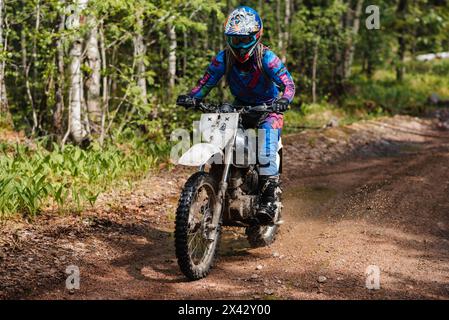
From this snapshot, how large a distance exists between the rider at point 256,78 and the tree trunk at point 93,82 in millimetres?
4288

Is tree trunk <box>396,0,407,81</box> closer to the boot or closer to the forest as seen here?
the forest

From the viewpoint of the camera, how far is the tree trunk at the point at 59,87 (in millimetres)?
9166

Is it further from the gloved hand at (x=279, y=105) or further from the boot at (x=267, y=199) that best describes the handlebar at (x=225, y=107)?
the boot at (x=267, y=199)

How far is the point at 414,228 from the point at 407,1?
67.6 ft

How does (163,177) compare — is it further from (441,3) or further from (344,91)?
(441,3)

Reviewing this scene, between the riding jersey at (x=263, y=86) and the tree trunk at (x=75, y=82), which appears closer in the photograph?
the riding jersey at (x=263, y=86)

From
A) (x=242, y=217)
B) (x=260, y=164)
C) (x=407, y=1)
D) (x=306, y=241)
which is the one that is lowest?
(x=306, y=241)

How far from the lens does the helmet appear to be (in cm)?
554

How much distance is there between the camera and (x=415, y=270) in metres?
5.40

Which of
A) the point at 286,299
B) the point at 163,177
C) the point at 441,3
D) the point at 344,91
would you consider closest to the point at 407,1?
the point at 441,3

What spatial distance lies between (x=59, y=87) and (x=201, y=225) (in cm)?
545

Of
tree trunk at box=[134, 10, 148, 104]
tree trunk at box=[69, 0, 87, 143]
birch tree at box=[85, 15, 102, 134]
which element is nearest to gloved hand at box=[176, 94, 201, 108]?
tree trunk at box=[134, 10, 148, 104]

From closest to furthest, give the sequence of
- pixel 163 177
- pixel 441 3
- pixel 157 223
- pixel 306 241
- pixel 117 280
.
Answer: pixel 117 280 → pixel 306 241 → pixel 157 223 → pixel 163 177 → pixel 441 3

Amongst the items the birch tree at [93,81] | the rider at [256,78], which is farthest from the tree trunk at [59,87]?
the rider at [256,78]
